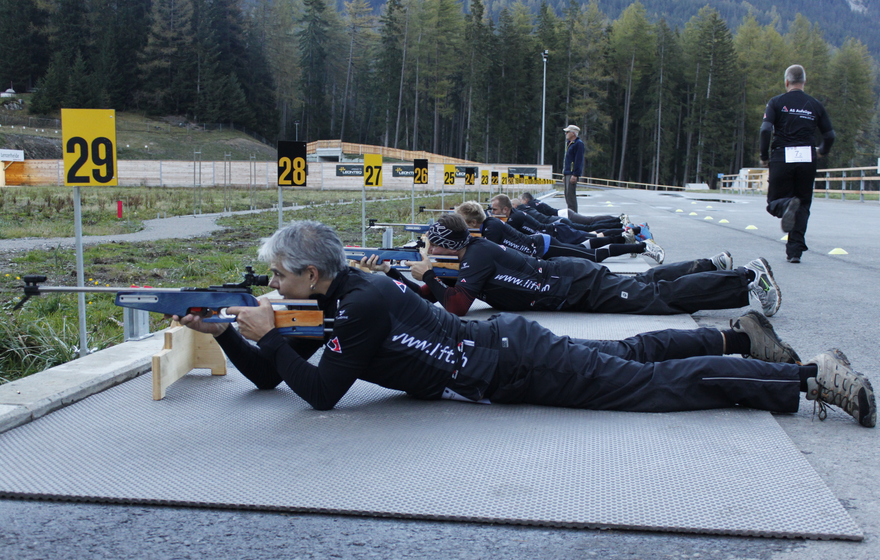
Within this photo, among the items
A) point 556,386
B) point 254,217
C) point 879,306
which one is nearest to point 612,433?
point 556,386

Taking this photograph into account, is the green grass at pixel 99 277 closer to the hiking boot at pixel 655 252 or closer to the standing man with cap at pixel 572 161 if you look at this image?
the standing man with cap at pixel 572 161

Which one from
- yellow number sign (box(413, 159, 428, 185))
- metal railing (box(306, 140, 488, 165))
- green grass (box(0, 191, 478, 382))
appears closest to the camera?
green grass (box(0, 191, 478, 382))

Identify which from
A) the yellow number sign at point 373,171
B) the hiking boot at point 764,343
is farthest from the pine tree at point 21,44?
the hiking boot at point 764,343

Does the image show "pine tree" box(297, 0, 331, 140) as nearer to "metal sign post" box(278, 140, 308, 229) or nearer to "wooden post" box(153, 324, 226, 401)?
"metal sign post" box(278, 140, 308, 229)

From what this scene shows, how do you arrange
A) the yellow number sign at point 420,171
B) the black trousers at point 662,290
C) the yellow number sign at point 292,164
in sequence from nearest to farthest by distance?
the black trousers at point 662,290 < the yellow number sign at point 292,164 < the yellow number sign at point 420,171

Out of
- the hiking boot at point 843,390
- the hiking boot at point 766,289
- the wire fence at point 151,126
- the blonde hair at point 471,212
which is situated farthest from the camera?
the wire fence at point 151,126

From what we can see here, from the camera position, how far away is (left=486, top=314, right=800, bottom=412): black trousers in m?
3.65

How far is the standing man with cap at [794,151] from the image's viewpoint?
887 centimetres

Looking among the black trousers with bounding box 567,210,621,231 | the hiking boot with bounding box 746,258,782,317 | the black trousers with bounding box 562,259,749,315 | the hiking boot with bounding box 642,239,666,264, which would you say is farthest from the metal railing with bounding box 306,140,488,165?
the hiking boot with bounding box 746,258,782,317

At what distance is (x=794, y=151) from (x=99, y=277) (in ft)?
27.6

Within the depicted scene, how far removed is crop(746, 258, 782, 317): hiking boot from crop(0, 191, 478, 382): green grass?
192 inches

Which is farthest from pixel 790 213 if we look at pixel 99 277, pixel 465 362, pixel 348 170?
pixel 348 170

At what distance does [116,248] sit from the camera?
11.6 metres

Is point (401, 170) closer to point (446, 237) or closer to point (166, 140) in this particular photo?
point (166, 140)
